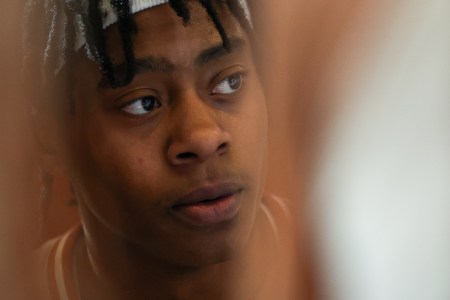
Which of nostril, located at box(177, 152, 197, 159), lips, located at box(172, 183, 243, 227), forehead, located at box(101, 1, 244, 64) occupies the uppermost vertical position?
forehead, located at box(101, 1, 244, 64)

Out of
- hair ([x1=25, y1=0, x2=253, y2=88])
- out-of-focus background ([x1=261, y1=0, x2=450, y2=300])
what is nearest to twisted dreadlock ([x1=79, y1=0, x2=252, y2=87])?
hair ([x1=25, y1=0, x2=253, y2=88])

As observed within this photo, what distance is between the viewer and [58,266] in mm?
409

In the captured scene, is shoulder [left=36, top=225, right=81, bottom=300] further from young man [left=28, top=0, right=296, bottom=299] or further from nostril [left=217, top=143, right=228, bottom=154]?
nostril [left=217, top=143, right=228, bottom=154]

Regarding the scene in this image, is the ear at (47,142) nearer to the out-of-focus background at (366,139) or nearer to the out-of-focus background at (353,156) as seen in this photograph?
the out-of-focus background at (353,156)

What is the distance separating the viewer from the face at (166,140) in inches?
14.8

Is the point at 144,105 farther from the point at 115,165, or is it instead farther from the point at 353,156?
the point at 353,156

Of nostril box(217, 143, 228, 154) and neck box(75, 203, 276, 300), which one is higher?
nostril box(217, 143, 228, 154)

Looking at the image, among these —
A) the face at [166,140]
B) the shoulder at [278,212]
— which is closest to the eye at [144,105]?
the face at [166,140]

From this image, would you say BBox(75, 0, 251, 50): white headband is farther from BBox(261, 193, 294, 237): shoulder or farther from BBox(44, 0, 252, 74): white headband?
BBox(261, 193, 294, 237): shoulder

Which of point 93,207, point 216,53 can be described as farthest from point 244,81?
Result: point 93,207

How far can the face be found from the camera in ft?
1.24

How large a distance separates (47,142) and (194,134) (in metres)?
0.10

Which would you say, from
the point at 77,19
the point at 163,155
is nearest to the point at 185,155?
the point at 163,155

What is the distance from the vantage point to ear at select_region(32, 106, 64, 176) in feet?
1.26
